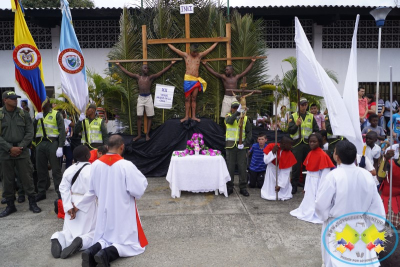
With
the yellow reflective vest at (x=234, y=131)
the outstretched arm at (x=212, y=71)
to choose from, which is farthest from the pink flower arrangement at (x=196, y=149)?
the outstretched arm at (x=212, y=71)

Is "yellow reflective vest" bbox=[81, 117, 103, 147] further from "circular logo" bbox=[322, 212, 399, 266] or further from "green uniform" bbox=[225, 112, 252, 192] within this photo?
"circular logo" bbox=[322, 212, 399, 266]

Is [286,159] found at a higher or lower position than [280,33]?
lower

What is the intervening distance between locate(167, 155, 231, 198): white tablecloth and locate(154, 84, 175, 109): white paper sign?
235cm

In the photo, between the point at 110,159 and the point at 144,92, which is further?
the point at 144,92

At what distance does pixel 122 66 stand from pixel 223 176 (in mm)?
4326

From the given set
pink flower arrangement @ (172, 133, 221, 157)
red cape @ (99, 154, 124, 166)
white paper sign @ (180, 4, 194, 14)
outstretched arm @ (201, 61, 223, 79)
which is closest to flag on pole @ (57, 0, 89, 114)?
pink flower arrangement @ (172, 133, 221, 157)

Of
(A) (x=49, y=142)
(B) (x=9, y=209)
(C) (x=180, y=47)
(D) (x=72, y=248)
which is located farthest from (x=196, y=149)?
(B) (x=9, y=209)

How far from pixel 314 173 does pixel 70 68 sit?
16.4ft

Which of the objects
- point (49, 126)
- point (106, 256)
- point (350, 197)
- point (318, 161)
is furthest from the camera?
point (49, 126)

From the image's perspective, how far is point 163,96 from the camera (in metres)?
9.06

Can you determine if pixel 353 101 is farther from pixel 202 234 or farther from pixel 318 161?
pixel 202 234

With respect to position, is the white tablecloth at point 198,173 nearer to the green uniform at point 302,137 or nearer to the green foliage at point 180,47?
the green uniform at point 302,137

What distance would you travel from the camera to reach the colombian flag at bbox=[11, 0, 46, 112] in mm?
6352

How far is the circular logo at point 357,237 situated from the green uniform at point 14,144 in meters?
5.34
